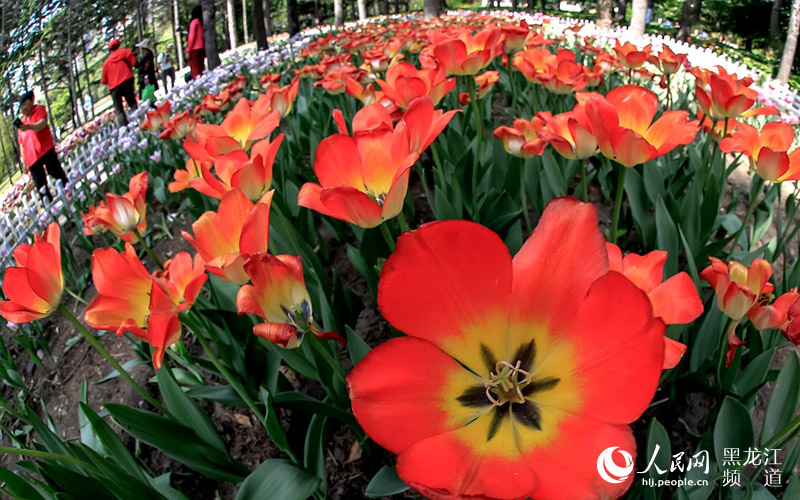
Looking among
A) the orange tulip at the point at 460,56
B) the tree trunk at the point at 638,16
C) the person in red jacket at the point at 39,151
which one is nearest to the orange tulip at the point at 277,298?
the orange tulip at the point at 460,56

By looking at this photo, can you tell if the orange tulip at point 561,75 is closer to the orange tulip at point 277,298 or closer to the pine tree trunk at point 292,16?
the orange tulip at point 277,298

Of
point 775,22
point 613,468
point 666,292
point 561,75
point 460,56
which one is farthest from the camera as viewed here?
point 775,22

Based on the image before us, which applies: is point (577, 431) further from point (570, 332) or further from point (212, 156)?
point (212, 156)

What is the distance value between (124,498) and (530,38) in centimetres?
291

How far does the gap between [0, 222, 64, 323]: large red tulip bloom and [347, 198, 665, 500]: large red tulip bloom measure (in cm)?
81

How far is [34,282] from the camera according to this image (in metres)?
1.02

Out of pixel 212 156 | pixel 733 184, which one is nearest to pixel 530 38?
pixel 733 184

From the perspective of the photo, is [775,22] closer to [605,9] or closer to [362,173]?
Result: [605,9]

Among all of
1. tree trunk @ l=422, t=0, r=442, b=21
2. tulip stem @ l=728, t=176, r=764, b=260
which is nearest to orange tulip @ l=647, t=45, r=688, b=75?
tulip stem @ l=728, t=176, r=764, b=260

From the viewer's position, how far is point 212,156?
1324 millimetres

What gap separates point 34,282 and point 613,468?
1.08 metres

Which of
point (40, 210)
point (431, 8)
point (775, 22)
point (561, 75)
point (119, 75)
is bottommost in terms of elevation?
point (775, 22)

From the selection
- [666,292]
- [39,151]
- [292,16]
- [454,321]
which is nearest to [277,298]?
[454,321]

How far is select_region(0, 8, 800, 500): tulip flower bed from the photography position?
538 millimetres
